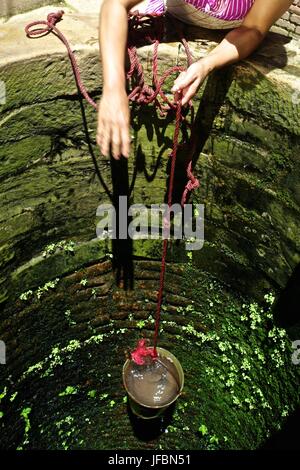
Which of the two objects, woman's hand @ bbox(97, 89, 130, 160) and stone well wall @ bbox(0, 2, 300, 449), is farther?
stone well wall @ bbox(0, 2, 300, 449)

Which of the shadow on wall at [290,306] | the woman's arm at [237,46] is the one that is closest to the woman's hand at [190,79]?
the woman's arm at [237,46]

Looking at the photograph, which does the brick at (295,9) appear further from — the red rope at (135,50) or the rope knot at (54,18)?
the rope knot at (54,18)

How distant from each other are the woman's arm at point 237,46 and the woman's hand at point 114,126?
33 cm

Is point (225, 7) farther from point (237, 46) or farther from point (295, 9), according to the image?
point (295, 9)

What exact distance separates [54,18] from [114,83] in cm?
88

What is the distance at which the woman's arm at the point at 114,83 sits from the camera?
186cm

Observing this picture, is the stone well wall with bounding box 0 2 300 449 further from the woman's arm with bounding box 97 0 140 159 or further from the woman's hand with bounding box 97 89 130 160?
the woman's hand with bounding box 97 89 130 160

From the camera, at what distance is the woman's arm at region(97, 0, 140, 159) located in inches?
73.4

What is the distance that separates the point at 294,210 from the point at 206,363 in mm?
1791

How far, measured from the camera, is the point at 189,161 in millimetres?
2840

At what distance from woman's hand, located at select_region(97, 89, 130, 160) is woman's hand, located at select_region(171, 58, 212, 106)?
0.32 metres

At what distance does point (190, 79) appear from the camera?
6.82 feet

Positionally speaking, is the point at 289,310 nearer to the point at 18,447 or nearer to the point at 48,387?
the point at 48,387

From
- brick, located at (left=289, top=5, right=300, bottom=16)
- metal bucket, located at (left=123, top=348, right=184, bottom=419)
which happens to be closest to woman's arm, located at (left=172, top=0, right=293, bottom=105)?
metal bucket, located at (left=123, top=348, right=184, bottom=419)
